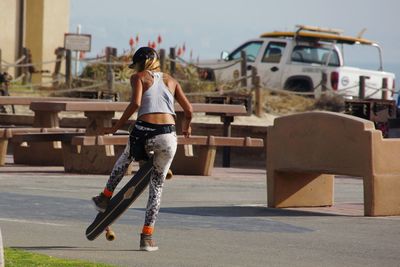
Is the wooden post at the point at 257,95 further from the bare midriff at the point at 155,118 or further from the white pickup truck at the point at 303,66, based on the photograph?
the bare midriff at the point at 155,118

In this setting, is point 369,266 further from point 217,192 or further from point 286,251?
point 217,192

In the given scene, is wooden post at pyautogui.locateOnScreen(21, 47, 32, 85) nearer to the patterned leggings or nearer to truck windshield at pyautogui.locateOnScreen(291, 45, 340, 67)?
truck windshield at pyautogui.locateOnScreen(291, 45, 340, 67)

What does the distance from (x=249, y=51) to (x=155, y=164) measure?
24552mm

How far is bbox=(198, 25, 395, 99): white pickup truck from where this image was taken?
3412 cm

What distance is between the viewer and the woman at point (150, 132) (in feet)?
36.3

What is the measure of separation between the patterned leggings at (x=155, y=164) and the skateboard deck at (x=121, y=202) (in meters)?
0.06

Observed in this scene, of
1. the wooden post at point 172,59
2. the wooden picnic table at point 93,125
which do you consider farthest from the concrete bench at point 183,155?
the wooden post at point 172,59

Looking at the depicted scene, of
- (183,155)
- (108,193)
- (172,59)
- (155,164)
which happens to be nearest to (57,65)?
(172,59)

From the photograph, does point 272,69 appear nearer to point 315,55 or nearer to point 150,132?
point 315,55

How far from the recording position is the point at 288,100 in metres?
33.3

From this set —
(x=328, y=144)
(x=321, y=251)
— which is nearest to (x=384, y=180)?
(x=328, y=144)

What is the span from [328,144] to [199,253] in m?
3.75

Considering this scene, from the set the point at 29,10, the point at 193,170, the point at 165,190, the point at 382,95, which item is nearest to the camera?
the point at 165,190

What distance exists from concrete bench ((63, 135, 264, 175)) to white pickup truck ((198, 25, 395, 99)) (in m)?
14.4
